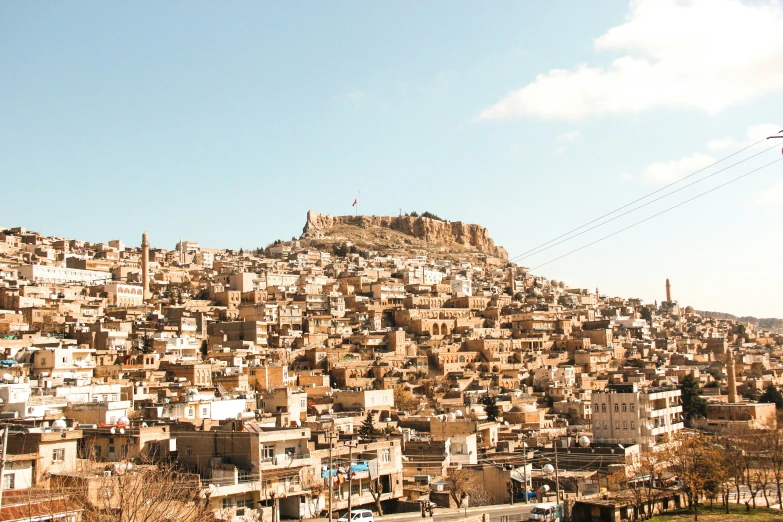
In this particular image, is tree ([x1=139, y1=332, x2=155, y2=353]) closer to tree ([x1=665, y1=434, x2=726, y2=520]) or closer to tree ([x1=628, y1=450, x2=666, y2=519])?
tree ([x1=628, y1=450, x2=666, y2=519])

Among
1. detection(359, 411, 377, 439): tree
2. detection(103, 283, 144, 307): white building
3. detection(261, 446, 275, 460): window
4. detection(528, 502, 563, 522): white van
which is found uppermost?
detection(103, 283, 144, 307): white building

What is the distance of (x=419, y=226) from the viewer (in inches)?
5600

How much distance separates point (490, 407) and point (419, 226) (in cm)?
10014

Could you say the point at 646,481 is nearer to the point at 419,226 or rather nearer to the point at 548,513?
the point at 548,513

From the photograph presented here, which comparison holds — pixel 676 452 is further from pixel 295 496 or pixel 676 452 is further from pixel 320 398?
pixel 320 398

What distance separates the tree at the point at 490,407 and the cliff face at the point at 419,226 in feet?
303

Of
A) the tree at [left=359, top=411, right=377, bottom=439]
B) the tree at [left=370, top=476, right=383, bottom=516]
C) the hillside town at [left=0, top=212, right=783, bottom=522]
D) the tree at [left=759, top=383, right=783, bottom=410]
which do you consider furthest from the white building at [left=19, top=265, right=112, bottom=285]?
the tree at [left=759, top=383, right=783, bottom=410]

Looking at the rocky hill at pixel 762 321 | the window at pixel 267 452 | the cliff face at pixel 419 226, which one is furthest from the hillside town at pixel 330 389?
the rocky hill at pixel 762 321

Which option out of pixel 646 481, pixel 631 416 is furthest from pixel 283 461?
pixel 631 416

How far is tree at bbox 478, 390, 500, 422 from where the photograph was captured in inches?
1640

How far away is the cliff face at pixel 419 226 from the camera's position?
139000 mm

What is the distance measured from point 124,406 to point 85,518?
42.2ft

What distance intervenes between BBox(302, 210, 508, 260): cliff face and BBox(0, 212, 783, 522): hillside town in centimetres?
3220

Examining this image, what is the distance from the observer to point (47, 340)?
142 ft
